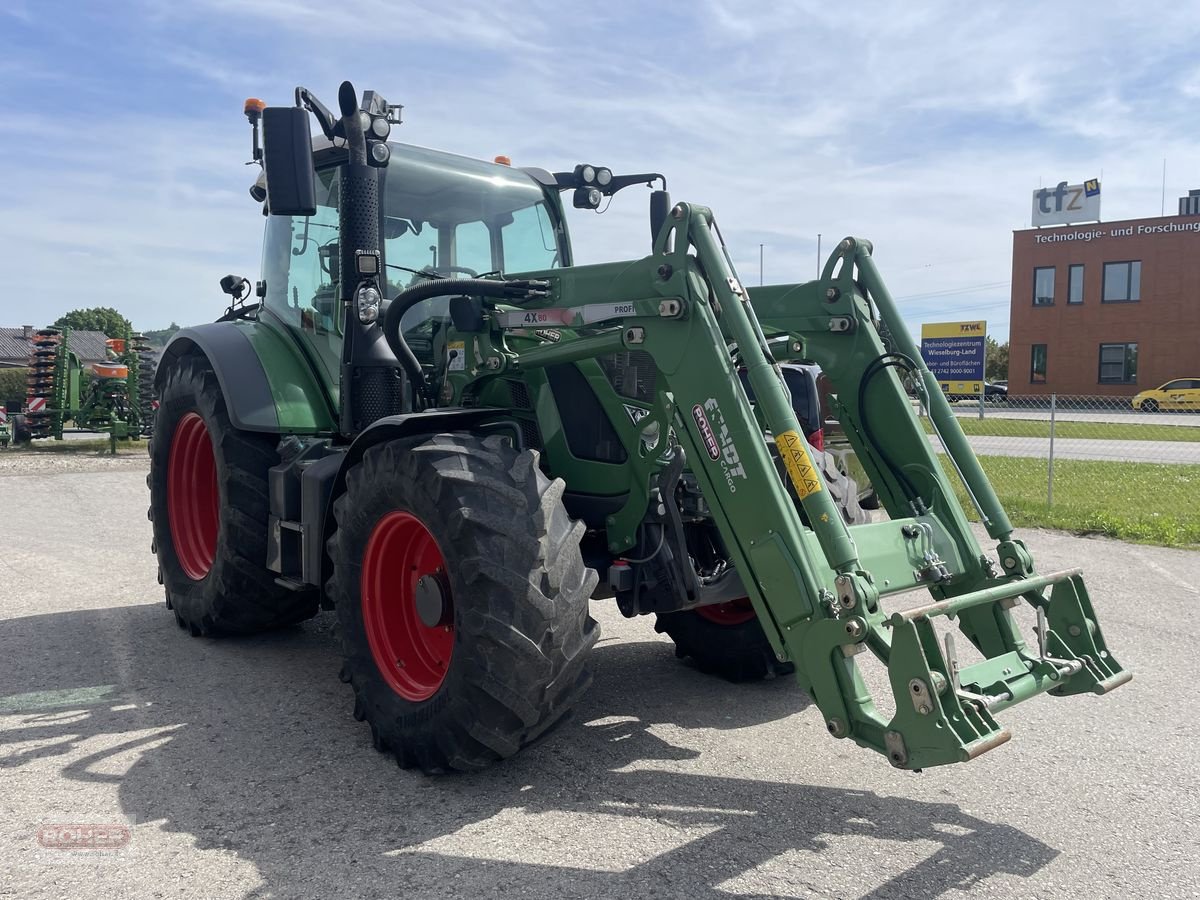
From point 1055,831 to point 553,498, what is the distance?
206 centimetres

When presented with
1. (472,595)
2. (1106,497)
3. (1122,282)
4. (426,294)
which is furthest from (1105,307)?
(472,595)

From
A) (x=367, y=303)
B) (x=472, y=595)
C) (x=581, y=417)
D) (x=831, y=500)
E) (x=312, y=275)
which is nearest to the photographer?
(x=831, y=500)

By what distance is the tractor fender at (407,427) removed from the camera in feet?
13.0

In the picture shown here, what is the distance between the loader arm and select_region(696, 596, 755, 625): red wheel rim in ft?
3.20

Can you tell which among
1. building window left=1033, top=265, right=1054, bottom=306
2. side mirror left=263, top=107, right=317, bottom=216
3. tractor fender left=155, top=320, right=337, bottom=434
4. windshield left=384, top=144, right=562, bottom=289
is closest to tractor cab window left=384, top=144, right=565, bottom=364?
windshield left=384, top=144, right=562, bottom=289

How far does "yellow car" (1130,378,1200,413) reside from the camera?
1393 inches

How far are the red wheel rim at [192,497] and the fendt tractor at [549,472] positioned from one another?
156 millimetres

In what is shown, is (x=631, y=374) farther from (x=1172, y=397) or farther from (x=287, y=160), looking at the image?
(x=1172, y=397)

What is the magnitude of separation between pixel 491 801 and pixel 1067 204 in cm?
4593

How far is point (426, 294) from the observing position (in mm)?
4406

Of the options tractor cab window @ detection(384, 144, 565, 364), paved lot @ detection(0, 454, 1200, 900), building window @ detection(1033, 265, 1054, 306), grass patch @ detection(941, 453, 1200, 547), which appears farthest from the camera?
building window @ detection(1033, 265, 1054, 306)

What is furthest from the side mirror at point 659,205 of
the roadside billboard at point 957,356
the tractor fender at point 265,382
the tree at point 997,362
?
the tree at point 997,362

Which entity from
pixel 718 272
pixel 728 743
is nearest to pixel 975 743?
pixel 728 743

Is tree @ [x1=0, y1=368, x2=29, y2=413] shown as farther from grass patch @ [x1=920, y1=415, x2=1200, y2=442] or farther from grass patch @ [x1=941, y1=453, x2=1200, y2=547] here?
grass patch @ [x1=941, y1=453, x2=1200, y2=547]
